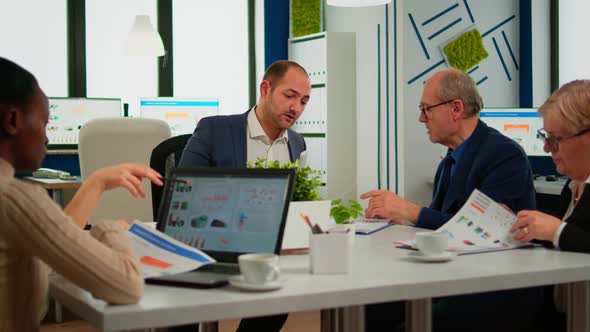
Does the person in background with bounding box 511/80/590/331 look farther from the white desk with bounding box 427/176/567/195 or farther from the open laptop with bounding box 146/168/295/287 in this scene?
the white desk with bounding box 427/176/567/195

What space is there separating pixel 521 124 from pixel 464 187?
11.4 ft

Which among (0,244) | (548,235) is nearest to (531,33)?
(548,235)

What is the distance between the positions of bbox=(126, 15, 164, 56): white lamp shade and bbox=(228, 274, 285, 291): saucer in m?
4.62

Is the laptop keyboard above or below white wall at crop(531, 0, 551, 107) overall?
below

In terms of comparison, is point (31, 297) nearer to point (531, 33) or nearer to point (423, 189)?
point (423, 189)

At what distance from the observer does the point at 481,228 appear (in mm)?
1979

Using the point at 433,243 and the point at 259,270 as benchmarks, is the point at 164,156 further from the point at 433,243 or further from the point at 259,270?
the point at 259,270

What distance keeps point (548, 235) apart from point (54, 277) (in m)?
1.17

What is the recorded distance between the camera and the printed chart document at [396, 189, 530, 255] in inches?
75.9

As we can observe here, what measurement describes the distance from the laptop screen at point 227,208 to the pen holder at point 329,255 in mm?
79

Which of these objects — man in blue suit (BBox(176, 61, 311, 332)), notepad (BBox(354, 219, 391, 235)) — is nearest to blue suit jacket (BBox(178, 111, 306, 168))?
man in blue suit (BBox(176, 61, 311, 332))

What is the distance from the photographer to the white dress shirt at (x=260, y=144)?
111 inches

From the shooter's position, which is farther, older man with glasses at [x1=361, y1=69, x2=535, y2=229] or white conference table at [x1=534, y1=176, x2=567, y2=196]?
white conference table at [x1=534, y1=176, x2=567, y2=196]

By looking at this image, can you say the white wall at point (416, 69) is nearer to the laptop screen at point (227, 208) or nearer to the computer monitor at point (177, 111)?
the computer monitor at point (177, 111)
